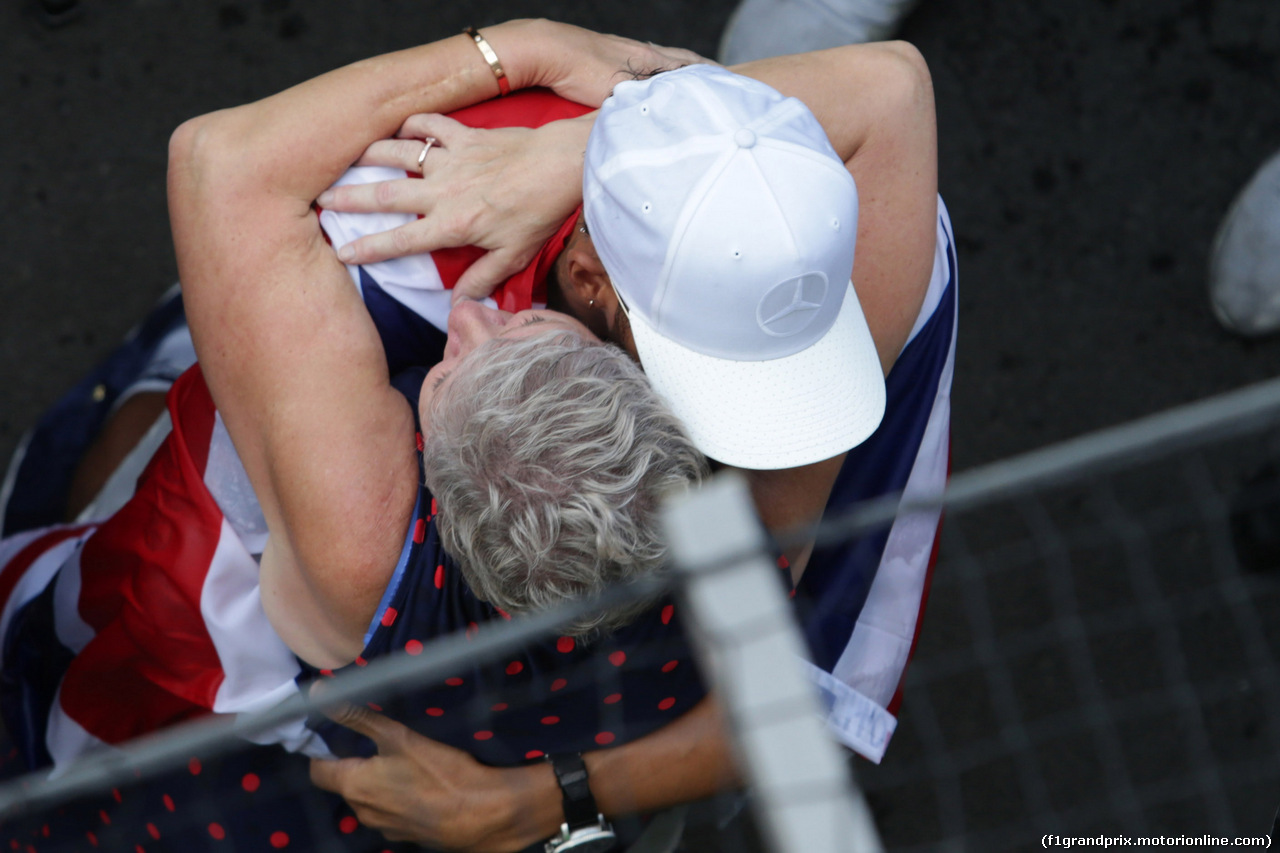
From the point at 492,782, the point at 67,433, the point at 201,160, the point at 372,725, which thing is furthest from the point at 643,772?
the point at 67,433

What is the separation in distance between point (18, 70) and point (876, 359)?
221 cm

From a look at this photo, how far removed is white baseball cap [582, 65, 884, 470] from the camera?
1209 mm

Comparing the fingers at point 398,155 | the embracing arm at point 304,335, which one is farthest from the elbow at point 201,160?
the fingers at point 398,155

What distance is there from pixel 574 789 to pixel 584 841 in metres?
0.09

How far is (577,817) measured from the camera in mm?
1551

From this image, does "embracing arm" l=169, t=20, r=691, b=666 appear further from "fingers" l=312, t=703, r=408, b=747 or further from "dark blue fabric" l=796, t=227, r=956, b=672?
"dark blue fabric" l=796, t=227, r=956, b=672

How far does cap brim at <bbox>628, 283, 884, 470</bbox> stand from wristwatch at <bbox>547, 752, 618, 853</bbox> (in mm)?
552

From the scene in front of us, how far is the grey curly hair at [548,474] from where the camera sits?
1.15 m

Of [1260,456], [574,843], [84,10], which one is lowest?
[1260,456]

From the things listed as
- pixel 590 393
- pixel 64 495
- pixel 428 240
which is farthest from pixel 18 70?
pixel 590 393

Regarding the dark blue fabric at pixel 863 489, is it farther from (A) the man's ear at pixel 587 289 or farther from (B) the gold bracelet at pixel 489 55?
(B) the gold bracelet at pixel 489 55

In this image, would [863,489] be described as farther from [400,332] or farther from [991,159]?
[991,159]

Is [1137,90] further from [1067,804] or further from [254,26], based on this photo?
[254,26]

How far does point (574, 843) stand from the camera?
5.09 ft
